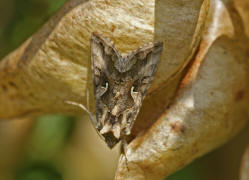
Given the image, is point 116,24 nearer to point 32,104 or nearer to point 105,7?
Result: point 105,7

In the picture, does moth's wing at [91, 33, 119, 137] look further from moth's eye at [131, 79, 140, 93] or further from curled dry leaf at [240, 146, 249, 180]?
curled dry leaf at [240, 146, 249, 180]

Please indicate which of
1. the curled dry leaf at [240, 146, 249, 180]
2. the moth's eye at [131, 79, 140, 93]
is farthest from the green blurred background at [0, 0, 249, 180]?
the moth's eye at [131, 79, 140, 93]

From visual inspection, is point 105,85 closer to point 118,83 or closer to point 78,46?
point 118,83

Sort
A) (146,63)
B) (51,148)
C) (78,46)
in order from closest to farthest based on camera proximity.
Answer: (78,46) < (146,63) < (51,148)

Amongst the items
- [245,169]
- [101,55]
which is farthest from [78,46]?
[245,169]

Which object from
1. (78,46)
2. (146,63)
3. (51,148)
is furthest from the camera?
(51,148)

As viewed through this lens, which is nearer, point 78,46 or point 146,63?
point 78,46

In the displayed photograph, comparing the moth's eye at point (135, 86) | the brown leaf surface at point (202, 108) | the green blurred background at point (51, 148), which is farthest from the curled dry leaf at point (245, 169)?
the moth's eye at point (135, 86)

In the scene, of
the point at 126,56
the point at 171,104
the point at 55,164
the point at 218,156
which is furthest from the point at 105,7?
the point at 55,164

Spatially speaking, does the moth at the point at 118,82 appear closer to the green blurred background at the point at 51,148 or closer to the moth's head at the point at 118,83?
the moth's head at the point at 118,83
